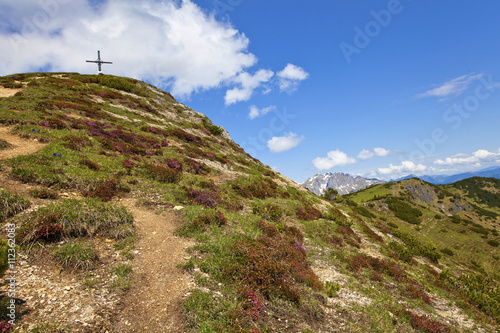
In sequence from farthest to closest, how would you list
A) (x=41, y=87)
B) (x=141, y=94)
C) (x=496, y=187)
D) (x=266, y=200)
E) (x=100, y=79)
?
1. (x=496, y=187)
2. (x=141, y=94)
3. (x=100, y=79)
4. (x=41, y=87)
5. (x=266, y=200)

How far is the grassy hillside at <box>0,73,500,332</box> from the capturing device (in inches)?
356

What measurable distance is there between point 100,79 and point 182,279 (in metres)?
55.2

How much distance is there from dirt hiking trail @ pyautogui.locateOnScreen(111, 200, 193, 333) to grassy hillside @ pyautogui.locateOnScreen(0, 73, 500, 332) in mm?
264

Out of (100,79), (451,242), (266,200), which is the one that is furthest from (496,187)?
(100,79)

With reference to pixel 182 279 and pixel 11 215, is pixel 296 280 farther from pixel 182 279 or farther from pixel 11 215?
pixel 11 215

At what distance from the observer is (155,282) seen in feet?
30.4

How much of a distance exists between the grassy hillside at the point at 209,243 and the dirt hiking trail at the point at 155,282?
264 millimetres

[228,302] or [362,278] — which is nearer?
[228,302]

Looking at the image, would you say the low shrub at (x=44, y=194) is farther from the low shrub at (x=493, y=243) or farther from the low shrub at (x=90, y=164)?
the low shrub at (x=493, y=243)

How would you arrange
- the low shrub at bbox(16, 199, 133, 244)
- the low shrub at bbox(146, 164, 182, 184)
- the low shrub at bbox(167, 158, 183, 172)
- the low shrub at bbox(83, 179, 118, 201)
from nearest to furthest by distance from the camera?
the low shrub at bbox(16, 199, 133, 244) < the low shrub at bbox(83, 179, 118, 201) < the low shrub at bbox(146, 164, 182, 184) < the low shrub at bbox(167, 158, 183, 172)

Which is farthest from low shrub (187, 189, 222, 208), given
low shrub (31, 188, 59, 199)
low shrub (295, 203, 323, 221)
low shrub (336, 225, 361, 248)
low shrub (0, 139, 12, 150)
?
low shrub (336, 225, 361, 248)

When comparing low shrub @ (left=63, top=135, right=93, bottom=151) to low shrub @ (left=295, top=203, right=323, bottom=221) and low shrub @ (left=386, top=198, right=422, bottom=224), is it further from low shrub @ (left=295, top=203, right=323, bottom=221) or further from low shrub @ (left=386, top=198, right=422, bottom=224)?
low shrub @ (left=386, top=198, right=422, bottom=224)

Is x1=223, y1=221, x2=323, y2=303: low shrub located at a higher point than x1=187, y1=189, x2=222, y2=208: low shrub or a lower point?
lower

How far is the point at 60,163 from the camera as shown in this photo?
1562 centimetres
